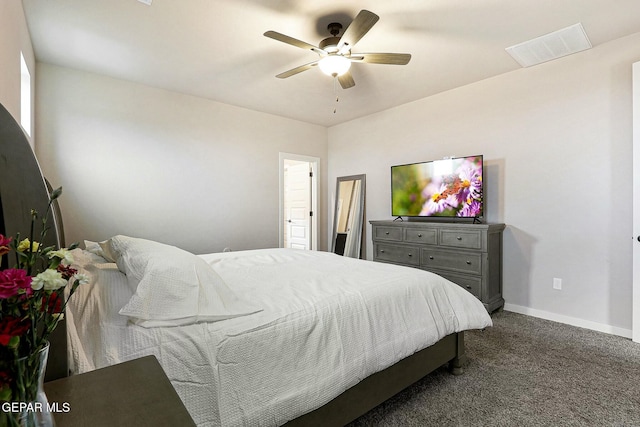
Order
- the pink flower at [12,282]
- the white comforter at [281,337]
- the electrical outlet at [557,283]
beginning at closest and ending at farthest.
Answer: the pink flower at [12,282]
the white comforter at [281,337]
the electrical outlet at [557,283]

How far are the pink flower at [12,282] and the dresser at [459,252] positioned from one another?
3496 millimetres

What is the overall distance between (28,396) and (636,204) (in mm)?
3855

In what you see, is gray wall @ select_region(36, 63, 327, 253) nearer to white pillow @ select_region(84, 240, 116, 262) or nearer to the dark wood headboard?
white pillow @ select_region(84, 240, 116, 262)

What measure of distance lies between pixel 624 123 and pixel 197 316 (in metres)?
3.82

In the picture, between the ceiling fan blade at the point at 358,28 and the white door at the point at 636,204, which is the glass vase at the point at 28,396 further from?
the white door at the point at 636,204

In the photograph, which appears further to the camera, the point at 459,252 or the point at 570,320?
the point at 459,252

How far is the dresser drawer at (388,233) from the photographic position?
4047mm

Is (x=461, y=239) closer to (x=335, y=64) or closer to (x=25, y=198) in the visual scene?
(x=335, y=64)

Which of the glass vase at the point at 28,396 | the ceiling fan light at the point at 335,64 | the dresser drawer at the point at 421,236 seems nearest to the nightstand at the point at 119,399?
the glass vase at the point at 28,396

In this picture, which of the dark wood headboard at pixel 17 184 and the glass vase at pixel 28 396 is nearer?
the glass vase at pixel 28 396

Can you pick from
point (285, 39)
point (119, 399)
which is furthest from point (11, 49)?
point (119, 399)

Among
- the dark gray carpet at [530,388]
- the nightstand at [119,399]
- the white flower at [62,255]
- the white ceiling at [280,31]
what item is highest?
the white ceiling at [280,31]

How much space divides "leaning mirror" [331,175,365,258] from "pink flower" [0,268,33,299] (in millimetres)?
4773

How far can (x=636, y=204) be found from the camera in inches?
103
